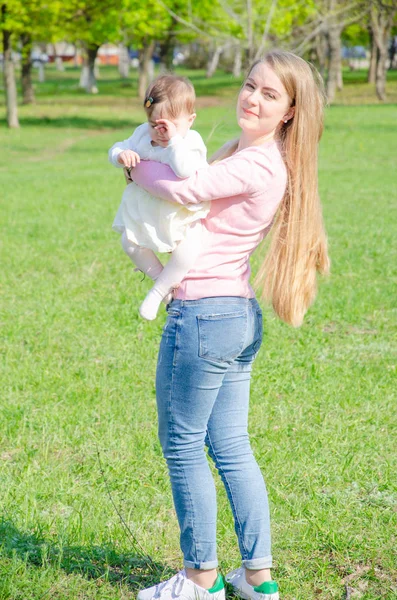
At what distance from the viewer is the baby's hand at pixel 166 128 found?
2.57 meters

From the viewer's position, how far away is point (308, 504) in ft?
12.6

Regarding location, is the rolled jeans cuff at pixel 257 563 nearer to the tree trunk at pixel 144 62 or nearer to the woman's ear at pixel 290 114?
the woman's ear at pixel 290 114

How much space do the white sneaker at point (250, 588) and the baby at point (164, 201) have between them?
41.4 inches

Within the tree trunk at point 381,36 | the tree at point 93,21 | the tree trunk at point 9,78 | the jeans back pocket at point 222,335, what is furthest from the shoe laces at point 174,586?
the tree trunk at point 381,36

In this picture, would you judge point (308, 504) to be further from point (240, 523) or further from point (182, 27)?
point (182, 27)

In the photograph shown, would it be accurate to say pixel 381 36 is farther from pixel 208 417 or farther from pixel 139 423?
pixel 208 417

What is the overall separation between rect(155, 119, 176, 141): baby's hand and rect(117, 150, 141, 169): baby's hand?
11 centimetres


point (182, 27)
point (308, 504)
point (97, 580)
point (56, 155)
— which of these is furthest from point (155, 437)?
point (182, 27)

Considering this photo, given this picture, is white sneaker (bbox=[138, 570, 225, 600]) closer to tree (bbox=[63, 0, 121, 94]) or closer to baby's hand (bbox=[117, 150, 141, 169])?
baby's hand (bbox=[117, 150, 141, 169])

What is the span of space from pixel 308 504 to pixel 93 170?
51.7ft

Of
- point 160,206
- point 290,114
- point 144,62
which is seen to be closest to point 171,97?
point 160,206

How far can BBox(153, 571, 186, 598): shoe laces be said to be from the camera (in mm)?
2923

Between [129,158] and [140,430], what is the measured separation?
7.69ft

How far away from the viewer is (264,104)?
2.73 m
